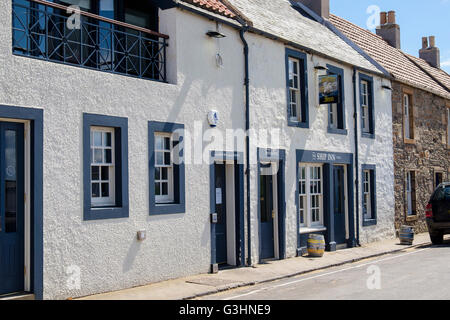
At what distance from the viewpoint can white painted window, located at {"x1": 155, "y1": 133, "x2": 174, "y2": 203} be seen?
11.1m

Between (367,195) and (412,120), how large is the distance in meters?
4.81

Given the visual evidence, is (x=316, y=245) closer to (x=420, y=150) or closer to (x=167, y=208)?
(x=167, y=208)

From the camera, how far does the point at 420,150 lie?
2216cm

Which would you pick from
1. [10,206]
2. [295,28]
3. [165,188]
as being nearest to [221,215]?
[165,188]

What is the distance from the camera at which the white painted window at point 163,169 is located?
1114 centimetres

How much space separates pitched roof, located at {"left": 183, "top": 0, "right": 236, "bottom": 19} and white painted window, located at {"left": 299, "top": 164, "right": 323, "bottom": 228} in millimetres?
4681

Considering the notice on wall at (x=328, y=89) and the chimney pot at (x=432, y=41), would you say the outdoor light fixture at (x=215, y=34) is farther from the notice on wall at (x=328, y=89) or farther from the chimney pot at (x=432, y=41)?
→ the chimney pot at (x=432, y=41)

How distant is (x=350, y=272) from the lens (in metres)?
12.0

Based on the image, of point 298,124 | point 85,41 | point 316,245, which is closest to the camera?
point 85,41

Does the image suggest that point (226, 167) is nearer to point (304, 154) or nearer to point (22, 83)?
point (304, 154)

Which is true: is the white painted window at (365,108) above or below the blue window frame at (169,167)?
above

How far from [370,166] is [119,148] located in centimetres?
1053

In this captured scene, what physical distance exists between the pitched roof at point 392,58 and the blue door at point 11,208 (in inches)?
573

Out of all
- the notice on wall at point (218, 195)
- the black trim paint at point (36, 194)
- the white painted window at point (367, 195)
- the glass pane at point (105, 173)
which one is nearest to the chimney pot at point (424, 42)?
the white painted window at point (367, 195)
